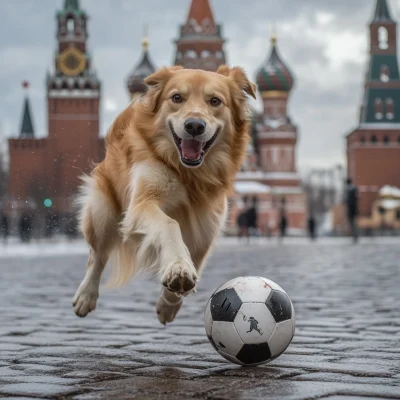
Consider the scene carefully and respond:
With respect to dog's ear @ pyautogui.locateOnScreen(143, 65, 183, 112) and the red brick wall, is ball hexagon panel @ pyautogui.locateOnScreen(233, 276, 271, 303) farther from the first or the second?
the red brick wall

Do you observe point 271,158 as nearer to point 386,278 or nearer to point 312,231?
point 312,231

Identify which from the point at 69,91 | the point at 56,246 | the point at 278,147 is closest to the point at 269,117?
the point at 278,147

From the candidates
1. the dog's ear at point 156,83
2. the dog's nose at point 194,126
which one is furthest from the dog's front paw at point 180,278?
the dog's ear at point 156,83

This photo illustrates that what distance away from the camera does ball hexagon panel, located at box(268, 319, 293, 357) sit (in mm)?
4402

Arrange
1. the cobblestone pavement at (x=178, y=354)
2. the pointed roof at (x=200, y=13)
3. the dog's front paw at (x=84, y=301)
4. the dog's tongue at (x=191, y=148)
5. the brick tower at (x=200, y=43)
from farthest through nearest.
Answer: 1. the pointed roof at (x=200, y=13)
2. the brick tower at (x=200, y=43)
3. the dog's front paw at (x=84, y=301)
4. the dog's tongue at (x=191, y=148)
5. the cobblestone pavement at (x=178, y=354)

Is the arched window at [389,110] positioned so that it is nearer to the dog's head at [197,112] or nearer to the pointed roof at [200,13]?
the pointed roof at [200,13]

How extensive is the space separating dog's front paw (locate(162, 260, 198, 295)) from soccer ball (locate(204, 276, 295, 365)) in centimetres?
28

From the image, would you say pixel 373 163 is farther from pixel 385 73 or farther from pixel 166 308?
pixel 166 308

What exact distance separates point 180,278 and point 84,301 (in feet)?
5.58

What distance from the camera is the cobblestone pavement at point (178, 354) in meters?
3.71

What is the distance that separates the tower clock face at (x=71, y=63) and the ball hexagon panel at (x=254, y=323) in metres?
90.3

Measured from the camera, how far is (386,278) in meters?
11.7

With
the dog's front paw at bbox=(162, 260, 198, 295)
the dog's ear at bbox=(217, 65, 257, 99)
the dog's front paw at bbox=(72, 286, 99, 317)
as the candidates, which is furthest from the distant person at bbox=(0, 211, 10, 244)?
the dog's front paw at bbox=(162, 260, 198, 295)

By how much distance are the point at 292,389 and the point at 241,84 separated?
2238 millimetres
